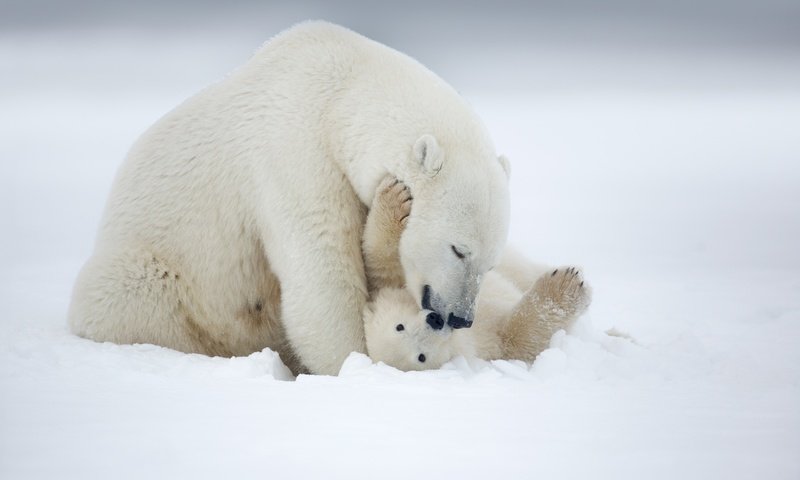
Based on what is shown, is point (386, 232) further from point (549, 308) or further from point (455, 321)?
point (549, 308)

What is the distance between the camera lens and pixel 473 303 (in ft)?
12.4

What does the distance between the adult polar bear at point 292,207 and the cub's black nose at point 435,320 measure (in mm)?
31

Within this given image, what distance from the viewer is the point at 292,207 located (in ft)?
12.8

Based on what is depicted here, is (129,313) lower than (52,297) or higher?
higher

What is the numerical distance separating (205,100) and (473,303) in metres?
1.76

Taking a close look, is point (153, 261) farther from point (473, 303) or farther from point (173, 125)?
point (473, 303)

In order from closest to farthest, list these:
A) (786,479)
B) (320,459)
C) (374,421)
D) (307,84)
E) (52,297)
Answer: (786,479), (320,459), (374,421), (307,84), (52,297)

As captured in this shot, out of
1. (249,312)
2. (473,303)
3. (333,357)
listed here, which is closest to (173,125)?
(249,312)

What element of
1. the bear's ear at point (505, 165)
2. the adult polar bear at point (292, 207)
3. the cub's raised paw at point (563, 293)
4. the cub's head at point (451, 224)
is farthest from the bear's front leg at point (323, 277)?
the cub's raised paw at point (563, 293)

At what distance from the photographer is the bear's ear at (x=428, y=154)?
3639 mm

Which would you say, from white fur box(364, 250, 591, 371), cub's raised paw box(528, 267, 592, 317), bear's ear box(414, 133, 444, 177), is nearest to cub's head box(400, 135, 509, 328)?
bear's ear box(414, 133, 444, 177)

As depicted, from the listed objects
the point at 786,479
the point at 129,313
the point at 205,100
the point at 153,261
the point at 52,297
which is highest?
the point at 205,100

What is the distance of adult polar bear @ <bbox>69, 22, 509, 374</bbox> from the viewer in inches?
147

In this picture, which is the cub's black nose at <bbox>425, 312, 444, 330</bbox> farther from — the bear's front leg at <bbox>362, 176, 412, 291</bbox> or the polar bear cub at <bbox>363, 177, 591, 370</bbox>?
the bear's front leg at <bbox>362, 176, 412, 291</bbox>
